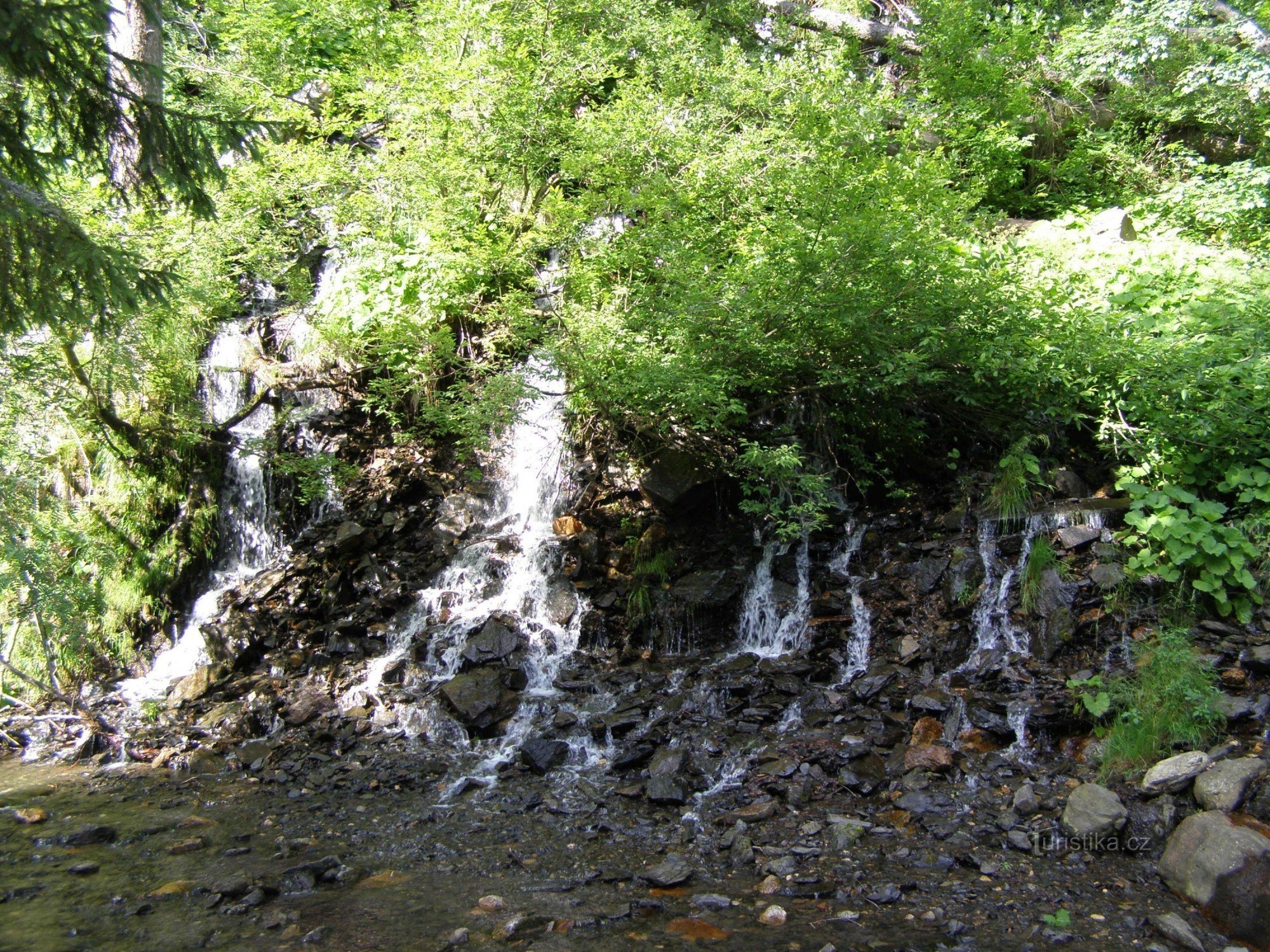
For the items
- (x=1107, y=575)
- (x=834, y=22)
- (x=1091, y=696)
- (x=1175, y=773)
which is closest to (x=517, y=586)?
(x=1091, y=696)

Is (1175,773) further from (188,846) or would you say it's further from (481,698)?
(188,846)

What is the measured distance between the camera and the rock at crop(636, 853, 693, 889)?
5.09 m

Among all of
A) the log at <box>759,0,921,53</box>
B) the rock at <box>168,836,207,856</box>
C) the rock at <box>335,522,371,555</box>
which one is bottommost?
the rock at <box>168,836,207,856</box>

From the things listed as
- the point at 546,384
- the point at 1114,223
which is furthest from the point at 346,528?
the point at 1114,223

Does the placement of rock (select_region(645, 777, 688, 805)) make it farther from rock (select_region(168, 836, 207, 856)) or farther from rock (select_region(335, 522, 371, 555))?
rock (select_region(335, 522, 371, 555))

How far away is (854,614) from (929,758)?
7.46 ft

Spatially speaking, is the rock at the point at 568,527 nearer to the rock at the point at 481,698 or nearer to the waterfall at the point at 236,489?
the rock at the point at 481,698

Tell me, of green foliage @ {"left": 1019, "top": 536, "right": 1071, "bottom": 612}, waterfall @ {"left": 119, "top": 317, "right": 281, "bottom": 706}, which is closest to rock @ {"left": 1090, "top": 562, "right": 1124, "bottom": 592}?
green foliage @ {"left": 1019, "top": 536, "right": 1071, "bottom": 612}

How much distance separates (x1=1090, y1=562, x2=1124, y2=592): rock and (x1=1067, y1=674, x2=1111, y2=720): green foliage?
39.1 inches

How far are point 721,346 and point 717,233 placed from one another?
188 cm

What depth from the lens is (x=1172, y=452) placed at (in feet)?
23.7

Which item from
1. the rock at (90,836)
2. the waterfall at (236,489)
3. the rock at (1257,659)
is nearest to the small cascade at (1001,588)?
the rock at (1257,659)

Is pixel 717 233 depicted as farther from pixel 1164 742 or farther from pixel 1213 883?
pixel 1213 883

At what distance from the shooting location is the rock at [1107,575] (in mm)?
7098
